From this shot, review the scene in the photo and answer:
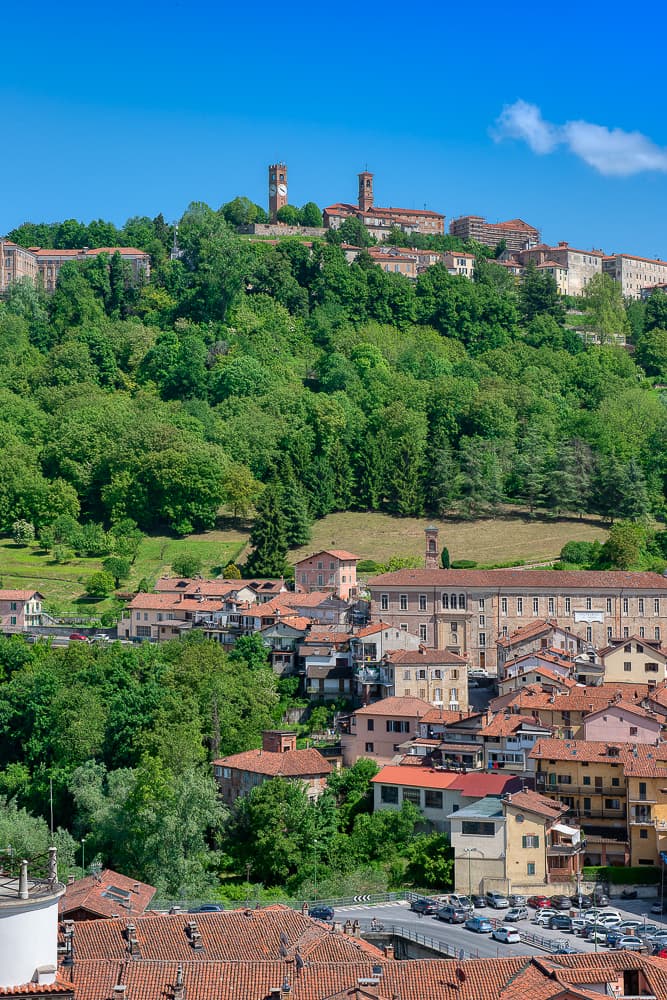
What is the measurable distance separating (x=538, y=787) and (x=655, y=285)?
3768 inches

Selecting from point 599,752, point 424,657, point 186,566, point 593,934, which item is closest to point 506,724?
point 599,752

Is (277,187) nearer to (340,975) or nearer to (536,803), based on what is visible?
(536,803)

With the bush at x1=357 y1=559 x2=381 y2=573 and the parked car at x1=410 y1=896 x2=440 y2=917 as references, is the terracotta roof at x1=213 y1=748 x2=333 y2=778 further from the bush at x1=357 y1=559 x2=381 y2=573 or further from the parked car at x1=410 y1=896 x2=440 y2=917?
the bush at x1=357 y1=559 x2=381 y2=573

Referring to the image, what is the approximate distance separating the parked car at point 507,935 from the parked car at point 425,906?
285 cm

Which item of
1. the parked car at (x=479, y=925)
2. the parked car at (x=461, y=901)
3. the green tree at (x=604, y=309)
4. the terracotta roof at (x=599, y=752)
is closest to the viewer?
the parked car at (x=479, y=925)

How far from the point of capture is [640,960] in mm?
23953

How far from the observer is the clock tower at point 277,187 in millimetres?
132375

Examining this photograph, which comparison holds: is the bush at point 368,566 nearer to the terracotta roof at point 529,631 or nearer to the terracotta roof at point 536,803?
the terracotta roof at point 529,631

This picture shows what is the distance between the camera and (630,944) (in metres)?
32.8

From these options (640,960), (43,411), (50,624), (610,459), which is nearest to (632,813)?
(640,960)

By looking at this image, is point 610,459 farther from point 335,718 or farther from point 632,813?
point 632,813

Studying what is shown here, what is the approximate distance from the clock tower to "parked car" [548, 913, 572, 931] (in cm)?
10181

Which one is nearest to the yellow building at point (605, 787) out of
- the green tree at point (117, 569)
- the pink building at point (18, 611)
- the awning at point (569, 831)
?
the awning at point (569, 831)

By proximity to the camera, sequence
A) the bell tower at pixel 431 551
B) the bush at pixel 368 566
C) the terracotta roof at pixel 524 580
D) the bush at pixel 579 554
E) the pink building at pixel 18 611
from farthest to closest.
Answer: the bush at pixel 579 554 → the bush at pixel 368 566 → the bell tower at pixel 431 551 → the pink building at pixel 18 611 → the terracotta roof at pixel 524 580
